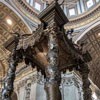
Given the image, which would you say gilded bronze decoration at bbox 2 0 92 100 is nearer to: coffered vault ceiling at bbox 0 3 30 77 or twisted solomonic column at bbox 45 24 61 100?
twisted solomonic column at bbox 45 24 61 100

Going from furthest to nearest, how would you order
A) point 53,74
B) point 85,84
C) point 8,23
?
point 8,23 → point 85,84 → point 53,74

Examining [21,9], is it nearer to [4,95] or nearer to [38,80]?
[38,80]

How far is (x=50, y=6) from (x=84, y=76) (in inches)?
102

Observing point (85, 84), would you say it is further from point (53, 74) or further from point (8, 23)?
point (8, 23)

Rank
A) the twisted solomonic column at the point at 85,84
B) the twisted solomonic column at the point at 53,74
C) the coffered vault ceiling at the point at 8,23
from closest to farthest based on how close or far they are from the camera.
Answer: the twisted solomonic column at the point at 53,74, the twisted solomonic column at the point at 85,84, the coffered vault ceiling at the point at 8,23

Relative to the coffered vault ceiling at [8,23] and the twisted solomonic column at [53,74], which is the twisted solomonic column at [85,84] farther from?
the coffered vault ceiling at [8,23]

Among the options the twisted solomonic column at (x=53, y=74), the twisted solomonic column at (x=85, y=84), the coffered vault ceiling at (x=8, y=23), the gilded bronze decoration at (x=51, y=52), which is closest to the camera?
the twisted solomonic column at (x=53, y=74)

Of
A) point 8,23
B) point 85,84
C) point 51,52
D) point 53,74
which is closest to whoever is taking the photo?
point 53,74

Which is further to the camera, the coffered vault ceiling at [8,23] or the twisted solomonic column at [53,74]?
the coffered vault ceiling at [8,23]

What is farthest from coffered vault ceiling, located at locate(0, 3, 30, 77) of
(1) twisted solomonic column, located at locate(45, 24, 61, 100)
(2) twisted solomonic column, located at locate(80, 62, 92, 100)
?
(1) twisted solomonic column, located at locate(45, 24, 61, 100)

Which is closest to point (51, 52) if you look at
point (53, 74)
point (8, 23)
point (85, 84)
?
point (53, 74)

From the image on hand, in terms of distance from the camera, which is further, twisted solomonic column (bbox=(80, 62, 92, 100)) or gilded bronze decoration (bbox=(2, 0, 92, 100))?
twisted solomonic column (bbox=(80, 62, 92, 100))

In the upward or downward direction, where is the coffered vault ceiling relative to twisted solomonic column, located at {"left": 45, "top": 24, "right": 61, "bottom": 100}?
upward

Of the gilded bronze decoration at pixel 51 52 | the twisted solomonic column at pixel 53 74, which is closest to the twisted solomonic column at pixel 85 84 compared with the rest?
the gilded bronze decoration at pixel 51 52
